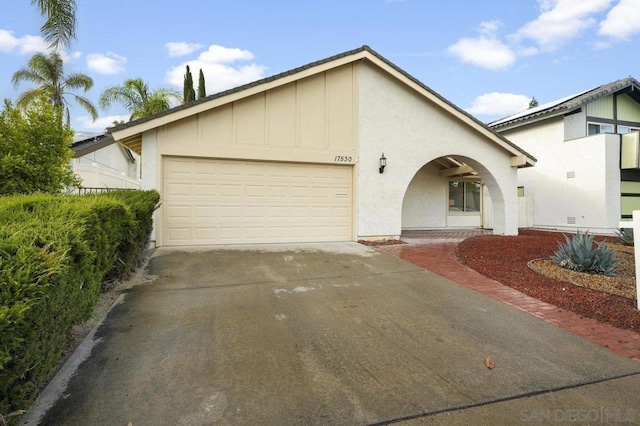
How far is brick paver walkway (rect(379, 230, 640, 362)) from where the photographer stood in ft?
12.3

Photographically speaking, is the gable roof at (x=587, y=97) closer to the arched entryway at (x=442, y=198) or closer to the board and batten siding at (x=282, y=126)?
the arched entryway at (x=442, y=198)

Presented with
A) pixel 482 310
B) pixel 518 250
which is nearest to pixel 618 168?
pixel 518 250

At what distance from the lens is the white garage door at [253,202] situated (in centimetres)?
890

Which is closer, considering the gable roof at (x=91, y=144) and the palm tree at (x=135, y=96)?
the gable roof at (x=91, y=144)

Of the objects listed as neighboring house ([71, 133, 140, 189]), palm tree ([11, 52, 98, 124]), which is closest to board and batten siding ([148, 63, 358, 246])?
Answer: neighboring house ([71, 133, 140, 189])

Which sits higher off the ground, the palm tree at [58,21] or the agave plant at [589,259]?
the palm tree at [58,21]

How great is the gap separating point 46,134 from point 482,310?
9.32 metres

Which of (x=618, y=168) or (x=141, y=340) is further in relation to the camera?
(x=618, y=168)

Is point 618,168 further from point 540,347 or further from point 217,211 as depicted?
point 217,211

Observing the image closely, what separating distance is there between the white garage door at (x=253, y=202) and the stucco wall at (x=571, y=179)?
1140 cm

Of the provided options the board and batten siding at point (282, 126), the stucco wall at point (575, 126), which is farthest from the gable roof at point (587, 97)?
the board and batten siding at point (282, 126)

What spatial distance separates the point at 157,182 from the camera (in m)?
8.61

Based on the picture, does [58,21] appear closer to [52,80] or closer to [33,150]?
[33,150]

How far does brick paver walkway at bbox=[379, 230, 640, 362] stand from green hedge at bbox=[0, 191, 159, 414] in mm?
5077
